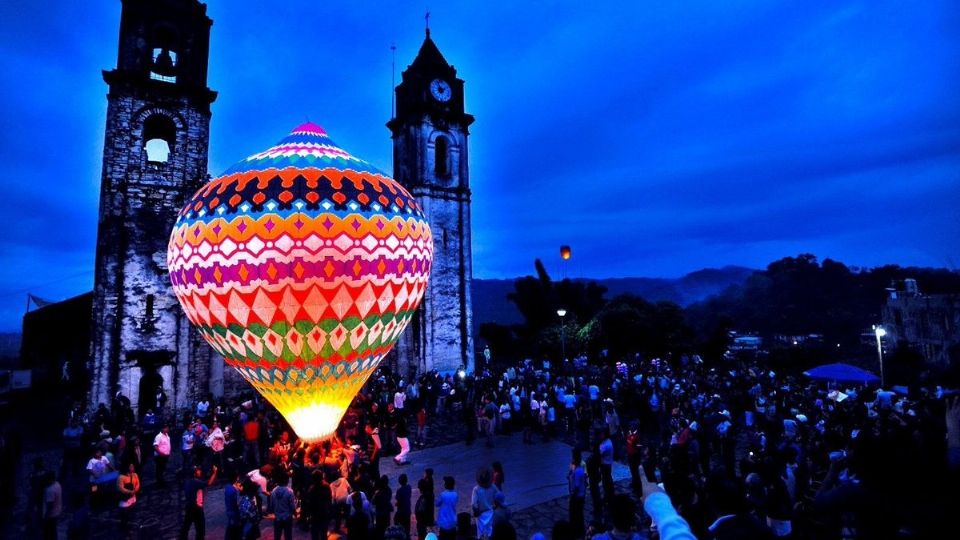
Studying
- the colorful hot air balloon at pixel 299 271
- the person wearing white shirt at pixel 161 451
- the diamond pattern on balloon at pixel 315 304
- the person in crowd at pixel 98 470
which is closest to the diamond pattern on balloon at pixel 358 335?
the colorful hot air balloon at pixel 299 271

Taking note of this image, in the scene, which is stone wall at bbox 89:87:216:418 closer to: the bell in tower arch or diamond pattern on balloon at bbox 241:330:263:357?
the bell in tower arch

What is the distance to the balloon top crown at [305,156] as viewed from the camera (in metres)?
9.98

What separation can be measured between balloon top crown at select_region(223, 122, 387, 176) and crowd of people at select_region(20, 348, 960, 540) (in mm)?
5903

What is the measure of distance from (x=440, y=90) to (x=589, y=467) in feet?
78.7

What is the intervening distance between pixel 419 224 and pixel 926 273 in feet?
248

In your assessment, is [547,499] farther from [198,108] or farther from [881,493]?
[198,108]

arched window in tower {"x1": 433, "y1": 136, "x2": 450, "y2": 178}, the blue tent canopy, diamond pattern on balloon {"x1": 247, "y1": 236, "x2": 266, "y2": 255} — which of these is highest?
arched window in tower {"x1": 433, "y1": 136, "x2": 450, "y2": 178}

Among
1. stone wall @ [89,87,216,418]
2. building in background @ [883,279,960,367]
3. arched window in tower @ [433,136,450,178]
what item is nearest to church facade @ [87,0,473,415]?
stone wall @ [89,87,216,418]

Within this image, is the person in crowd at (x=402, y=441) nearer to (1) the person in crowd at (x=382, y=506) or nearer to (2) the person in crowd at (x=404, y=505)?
(2) the person in crowd at (x=404, y=505)

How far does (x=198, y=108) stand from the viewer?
64.5ft

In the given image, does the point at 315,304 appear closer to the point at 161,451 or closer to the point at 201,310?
the point at 201,310

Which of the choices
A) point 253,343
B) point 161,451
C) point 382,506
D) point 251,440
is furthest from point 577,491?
point 161,451

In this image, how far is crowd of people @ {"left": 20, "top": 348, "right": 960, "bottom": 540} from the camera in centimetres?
270

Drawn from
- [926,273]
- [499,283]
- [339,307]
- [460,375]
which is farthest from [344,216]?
[499,283]
